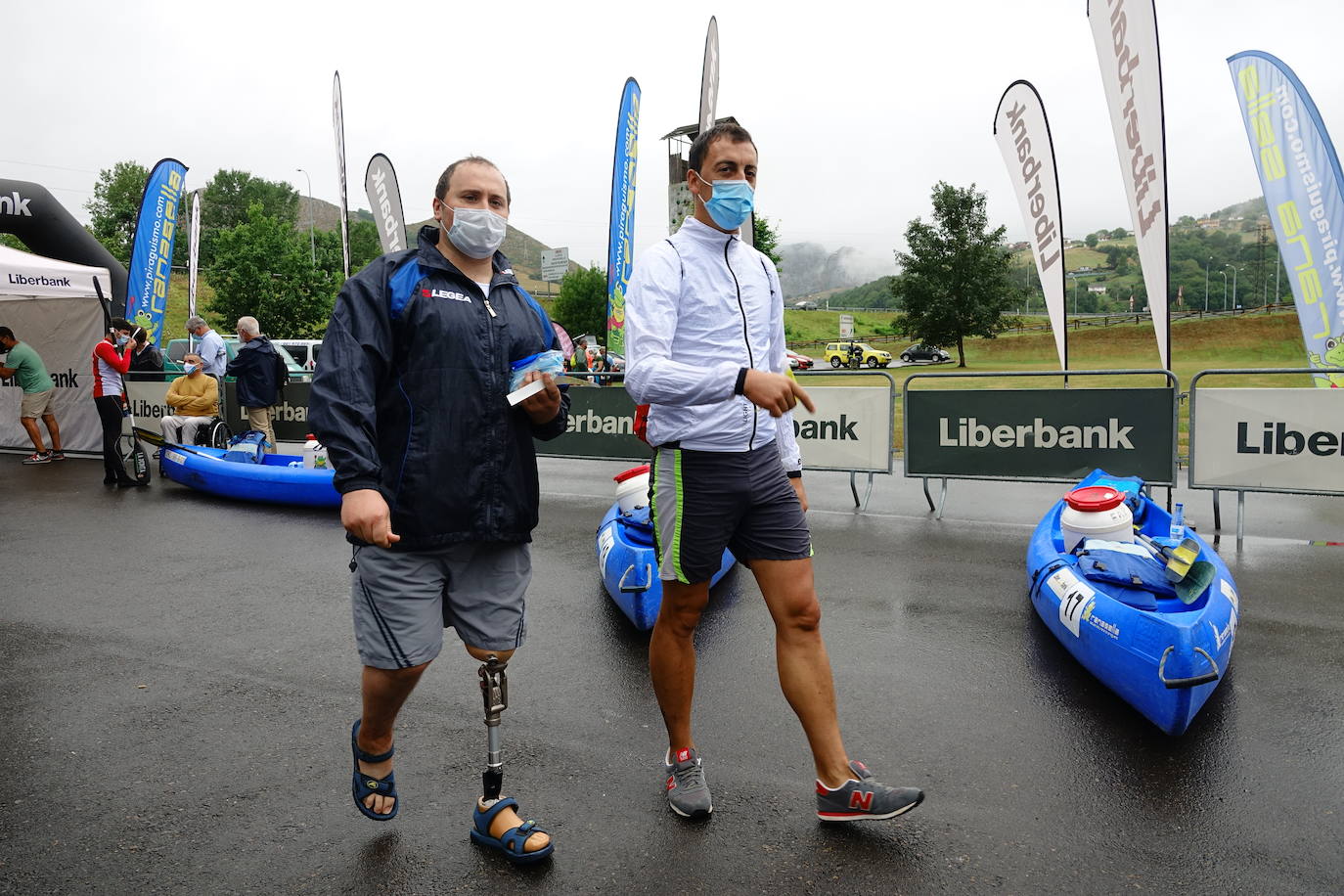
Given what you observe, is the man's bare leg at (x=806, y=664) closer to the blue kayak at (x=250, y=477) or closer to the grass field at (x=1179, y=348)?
the blue kayak at (x=250, y=477)

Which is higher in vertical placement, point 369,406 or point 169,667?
point 369,406

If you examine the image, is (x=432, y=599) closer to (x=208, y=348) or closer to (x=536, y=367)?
(x=536, y=367)

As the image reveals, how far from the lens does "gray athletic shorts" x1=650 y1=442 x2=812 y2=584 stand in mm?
2900

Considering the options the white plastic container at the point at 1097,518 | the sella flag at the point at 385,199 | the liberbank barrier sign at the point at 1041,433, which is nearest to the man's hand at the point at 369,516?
the white plastic container at the point at 1097,518

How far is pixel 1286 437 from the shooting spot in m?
7.42

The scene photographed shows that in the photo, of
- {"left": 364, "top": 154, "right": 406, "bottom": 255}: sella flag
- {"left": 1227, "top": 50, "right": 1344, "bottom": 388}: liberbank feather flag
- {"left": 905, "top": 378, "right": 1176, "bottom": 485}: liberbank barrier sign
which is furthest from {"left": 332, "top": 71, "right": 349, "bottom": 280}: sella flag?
{"left": 1227, "top": 50, "right": 1344, "bottom": 388}: liberbank feather flag

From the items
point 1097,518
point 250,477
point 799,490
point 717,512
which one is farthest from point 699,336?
point 250,477

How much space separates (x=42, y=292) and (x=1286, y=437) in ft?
48.3

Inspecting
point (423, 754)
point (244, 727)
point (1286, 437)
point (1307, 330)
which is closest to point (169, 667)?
point (244, 727)

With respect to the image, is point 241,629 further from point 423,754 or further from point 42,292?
point 42,292

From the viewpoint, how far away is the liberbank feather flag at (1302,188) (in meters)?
9.98

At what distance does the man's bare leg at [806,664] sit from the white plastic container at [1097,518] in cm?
287

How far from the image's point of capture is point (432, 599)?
2.67m

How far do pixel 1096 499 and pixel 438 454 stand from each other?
4.11m
